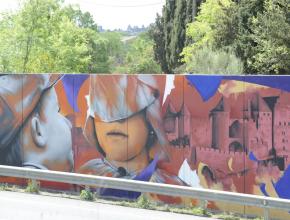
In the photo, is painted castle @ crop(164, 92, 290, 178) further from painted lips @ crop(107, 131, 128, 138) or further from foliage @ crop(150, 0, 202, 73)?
foliage @ crop(150, 0, 202, 73)

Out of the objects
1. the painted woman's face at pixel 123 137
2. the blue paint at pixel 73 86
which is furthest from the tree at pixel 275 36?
the painted woman's face at pixel 123 137

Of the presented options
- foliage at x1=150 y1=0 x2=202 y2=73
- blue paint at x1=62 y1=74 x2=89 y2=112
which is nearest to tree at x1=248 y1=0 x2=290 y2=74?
blue paint at x1=62 y1=74 x2=89 y2=112

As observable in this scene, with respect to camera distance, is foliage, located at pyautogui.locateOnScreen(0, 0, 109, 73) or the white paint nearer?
the white paint

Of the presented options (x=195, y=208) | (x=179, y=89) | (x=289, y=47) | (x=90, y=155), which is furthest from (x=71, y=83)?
(x=289, y=47)

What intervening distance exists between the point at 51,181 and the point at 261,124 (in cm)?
484

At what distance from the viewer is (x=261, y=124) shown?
1080 centimetres

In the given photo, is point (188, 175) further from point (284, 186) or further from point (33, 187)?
point (33, 187)

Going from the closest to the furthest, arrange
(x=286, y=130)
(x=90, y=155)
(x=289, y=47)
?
(x=286, y=130)
(x=90, y=155)
(x=289, y=47)

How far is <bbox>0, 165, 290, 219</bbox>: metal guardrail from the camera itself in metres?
9.71

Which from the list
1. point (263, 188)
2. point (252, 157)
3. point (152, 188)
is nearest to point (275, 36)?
point (252, 157)

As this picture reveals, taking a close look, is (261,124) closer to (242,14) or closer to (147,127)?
(147,127)

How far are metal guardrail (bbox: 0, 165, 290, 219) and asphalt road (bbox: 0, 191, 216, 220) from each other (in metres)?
0.39

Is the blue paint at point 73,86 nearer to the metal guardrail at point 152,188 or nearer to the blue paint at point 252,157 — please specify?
the metal guardrail at point 152,188

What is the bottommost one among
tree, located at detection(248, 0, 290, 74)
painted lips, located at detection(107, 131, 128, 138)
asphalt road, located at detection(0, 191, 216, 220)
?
asphalt road, located at detection(0, 191, 216, 220)
